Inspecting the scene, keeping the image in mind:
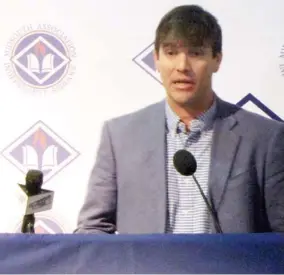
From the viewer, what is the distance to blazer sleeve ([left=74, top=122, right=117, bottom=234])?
1587 mm

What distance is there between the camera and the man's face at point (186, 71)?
163 centimetres

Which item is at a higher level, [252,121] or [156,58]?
[156,58]

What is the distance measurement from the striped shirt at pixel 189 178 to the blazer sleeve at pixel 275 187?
17cm

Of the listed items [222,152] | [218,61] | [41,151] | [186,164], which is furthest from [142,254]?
[218,61]

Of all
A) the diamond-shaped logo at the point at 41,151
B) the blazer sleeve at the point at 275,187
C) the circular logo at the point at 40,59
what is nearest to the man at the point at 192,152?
the blazer sleeve at the point at 275,187

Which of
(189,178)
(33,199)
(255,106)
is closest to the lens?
(33,199)

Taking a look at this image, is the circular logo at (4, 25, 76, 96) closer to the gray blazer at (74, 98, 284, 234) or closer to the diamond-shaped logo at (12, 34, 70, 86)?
the diamond-shaped logo at (12, 34, 70, 86)

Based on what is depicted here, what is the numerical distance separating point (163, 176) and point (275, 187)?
32 centimetres

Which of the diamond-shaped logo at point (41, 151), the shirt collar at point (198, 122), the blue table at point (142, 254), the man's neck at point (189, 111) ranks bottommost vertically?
the blue table at point (142, 254)

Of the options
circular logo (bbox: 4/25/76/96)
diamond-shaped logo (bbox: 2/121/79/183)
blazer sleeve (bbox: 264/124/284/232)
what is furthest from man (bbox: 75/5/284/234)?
circular logo (bbox: 4/25/76/96)

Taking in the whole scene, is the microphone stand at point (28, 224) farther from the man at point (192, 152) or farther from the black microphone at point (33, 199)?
the man at point (192, 152)

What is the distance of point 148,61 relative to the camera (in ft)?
5.64

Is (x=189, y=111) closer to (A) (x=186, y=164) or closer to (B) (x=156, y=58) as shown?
(B) (x=156, y=58)

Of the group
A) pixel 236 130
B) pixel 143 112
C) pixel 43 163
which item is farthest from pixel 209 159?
pixel 43 163
